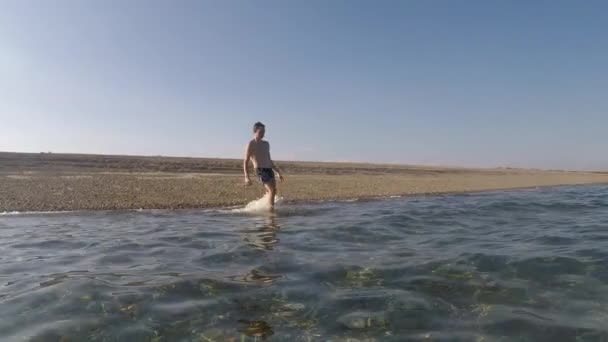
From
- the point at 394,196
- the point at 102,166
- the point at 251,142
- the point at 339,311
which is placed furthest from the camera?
the point at 102,166

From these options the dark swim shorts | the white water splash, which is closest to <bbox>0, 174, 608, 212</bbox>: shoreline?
the white water splash

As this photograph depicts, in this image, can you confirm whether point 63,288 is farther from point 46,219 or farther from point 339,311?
point 46,219

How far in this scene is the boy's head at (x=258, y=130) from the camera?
1061 centimetres

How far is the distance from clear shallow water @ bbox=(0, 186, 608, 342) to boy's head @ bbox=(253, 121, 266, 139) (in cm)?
275

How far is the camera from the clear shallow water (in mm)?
3510

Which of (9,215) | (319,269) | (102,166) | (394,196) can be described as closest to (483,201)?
(394,196)

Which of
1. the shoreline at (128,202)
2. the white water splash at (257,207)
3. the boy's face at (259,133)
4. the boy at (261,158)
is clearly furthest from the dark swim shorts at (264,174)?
the shoreline at (128,202)

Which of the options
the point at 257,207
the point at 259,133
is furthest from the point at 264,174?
the point at 259,133

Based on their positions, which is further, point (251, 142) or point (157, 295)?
point (251, 142)

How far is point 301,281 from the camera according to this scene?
474 cm

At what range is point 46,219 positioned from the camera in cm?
892

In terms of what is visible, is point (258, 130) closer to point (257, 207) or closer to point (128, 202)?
point (257, 207)

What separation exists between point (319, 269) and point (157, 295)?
1.89m

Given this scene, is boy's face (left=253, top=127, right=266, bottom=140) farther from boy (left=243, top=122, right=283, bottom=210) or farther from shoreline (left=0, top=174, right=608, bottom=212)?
shoreline (left=0, top=174, right=608, bottom=212)
